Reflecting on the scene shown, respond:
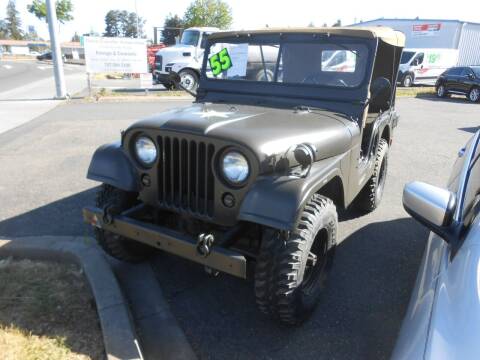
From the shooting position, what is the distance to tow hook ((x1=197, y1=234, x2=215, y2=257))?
2260 millimetres

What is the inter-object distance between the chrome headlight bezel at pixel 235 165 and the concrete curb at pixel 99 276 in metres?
1.14

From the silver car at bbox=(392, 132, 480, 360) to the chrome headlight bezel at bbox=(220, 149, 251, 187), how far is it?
892 millimetres

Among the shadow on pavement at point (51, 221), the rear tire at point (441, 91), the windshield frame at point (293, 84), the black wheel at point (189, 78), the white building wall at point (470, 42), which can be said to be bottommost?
the shadow on pavement at point (51, 221)

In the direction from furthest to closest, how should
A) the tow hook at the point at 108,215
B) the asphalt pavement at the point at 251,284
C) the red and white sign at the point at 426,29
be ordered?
the red and white sign at the point at 426,29, the tow hook at the point at 108,215, the asphalt pavement at the point at 251,284

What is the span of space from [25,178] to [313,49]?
170 inches

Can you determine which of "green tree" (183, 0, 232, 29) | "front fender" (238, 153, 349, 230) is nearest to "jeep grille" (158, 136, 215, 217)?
"front fender" (238, 153, 349, 230)

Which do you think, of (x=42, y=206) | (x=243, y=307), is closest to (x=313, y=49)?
(x=243, y=307)

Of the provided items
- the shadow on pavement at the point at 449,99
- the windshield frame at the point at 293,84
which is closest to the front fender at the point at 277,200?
the windshield frame at the point at 293,84

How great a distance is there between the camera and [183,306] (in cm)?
287

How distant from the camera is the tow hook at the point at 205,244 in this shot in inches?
89.0

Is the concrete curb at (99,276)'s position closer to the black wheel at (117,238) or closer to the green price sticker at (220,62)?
the black wheel at (117,238)

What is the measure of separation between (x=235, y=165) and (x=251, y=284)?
1240 millimetres

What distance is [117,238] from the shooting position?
3.06 metres

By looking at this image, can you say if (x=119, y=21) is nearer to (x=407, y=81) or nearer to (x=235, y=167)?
(x=407, y=81)
